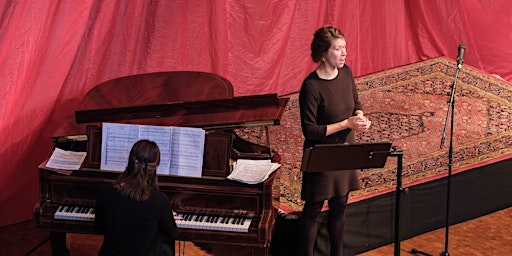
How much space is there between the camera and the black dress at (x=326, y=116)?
4535mm

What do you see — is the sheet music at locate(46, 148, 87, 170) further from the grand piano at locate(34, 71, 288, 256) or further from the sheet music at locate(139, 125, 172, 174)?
the sheet music at locate(139, 125, 172, 174)

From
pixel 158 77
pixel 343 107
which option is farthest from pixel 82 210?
pixel 343 107

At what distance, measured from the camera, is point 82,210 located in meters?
4.55

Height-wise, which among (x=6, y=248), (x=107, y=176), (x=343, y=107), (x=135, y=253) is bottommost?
(x=6, y=248)

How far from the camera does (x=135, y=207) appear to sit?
3803mm

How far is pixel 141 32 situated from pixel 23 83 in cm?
125

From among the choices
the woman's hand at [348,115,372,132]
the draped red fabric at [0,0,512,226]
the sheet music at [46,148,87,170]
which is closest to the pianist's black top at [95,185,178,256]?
the sheet music at [46,148,87,170]

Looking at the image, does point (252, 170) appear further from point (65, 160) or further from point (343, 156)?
point (65, 160)

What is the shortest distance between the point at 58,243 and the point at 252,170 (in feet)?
4.45

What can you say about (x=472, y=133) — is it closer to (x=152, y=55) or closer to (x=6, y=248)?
(x=152, y=55)

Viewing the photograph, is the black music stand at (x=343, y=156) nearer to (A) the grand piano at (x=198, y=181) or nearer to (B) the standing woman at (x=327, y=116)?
(B) the standing woman at (x=327, y=116)

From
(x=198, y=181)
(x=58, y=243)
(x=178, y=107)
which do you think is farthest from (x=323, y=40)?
(x=58, y=243)

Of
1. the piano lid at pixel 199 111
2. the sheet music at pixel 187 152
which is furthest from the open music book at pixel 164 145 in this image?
the piano lid at pixel 199 111

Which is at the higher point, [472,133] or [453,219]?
[472,133]
